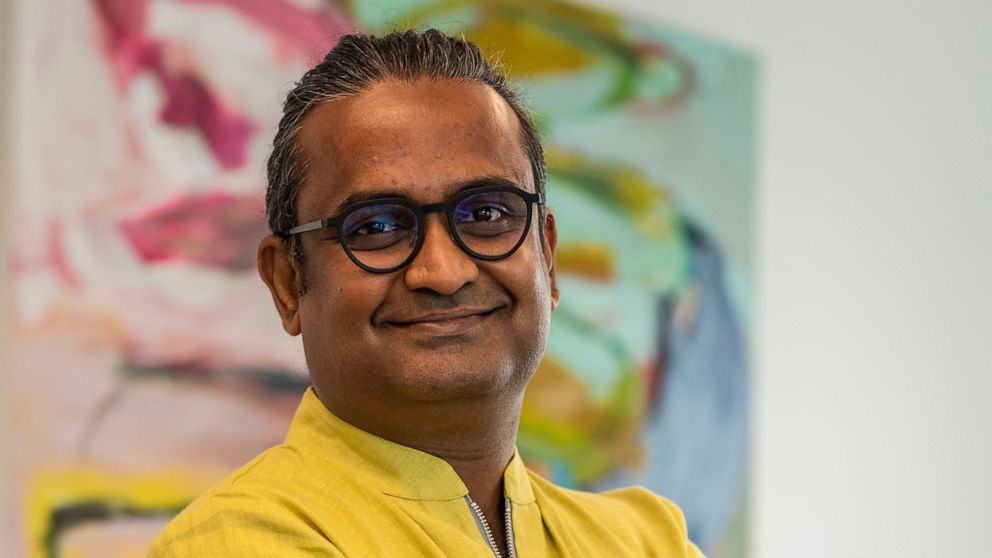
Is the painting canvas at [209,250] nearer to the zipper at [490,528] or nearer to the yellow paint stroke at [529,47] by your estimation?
the yellow paint stroke at [529,47]

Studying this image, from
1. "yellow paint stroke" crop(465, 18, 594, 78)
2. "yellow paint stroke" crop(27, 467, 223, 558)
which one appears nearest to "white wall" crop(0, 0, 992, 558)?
"yellow paint stroke" crop(465, 18, 594, 78)

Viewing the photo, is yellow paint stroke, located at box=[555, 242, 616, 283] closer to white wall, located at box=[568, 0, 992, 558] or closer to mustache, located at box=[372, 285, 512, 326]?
white wall, located at box=[568, 0, 992, 558]

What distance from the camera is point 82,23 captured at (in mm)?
1812

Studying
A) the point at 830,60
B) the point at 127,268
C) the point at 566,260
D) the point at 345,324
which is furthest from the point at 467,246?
the point at 830,60

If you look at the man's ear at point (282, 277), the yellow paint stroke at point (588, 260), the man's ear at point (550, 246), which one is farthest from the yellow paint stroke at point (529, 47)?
the man's ear at point (282, 277)

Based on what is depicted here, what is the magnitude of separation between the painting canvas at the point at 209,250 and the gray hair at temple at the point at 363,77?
736 mm

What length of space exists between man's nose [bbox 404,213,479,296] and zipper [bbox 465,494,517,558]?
0.20 metres

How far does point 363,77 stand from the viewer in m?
1.09

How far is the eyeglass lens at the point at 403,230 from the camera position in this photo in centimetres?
102

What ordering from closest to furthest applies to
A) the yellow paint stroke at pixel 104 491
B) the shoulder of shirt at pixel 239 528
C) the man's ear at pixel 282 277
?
the shoulder of shirt at pixel 239 528 < the man's ear at pixel 282 277 < the yellow paint stroke at pixel 104 491

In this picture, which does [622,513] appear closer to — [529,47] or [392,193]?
[392,193]

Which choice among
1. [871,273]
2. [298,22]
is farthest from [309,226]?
[871,273]

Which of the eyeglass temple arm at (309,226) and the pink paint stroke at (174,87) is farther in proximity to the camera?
the pink paint stroke at (174,87)

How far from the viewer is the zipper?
109 centimetres
